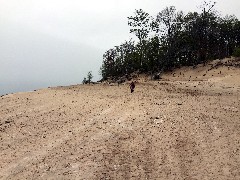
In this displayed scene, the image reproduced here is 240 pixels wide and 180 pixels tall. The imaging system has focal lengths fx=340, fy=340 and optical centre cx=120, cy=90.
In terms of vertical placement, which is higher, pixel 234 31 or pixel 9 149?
pixel 234 31

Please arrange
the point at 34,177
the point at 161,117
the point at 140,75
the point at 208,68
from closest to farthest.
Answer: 1. the point at 34,177
2. the point at 161,117
3. the point at 208,68
4. the point at 140,75

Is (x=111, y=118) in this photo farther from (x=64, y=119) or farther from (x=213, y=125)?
(x=213, y=125)

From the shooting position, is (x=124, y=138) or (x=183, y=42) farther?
(x=183, y=42)

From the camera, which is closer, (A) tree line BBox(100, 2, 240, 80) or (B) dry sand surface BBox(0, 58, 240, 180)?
(B) dry sand surface BBox(0, 58, 240, 180)

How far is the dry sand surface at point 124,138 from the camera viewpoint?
14664 mm

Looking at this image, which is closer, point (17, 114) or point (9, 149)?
point (9, 149)

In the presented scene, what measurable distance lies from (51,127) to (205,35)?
173 feet

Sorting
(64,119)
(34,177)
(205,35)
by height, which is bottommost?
(34,177)

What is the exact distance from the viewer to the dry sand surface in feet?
48.1

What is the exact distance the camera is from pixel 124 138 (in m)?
18.0

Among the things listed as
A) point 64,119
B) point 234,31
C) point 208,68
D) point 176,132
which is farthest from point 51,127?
point 234,31

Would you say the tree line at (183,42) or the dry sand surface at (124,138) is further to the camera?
the tree line at (183,42)

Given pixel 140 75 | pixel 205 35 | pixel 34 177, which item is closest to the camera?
pixel 34 177

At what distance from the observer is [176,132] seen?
18.5 metres
